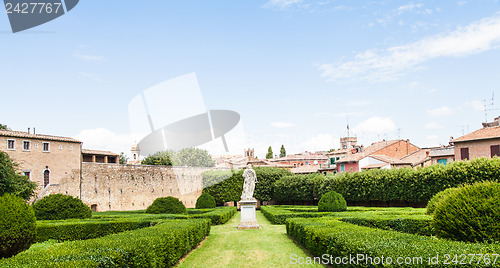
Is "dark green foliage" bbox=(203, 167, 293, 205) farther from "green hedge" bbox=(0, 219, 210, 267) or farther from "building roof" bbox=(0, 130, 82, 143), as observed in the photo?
"green hedge" bbox=(0, 219, 210, 267)

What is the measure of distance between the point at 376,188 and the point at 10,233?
87.1 feet

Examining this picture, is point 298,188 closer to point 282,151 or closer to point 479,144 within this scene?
point 479,144

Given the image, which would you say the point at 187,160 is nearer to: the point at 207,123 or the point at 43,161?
the point at 43,161

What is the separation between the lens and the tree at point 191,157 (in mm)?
68062

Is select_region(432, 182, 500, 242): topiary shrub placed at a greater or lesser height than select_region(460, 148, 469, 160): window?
lesser

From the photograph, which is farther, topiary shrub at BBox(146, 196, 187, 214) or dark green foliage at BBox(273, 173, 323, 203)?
dark green foliage at BBox(273, 173, 323, 203)

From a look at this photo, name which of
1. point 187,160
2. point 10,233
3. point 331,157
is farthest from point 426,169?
point 187,160

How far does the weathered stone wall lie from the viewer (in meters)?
30.7

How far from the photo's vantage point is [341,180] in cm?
3341

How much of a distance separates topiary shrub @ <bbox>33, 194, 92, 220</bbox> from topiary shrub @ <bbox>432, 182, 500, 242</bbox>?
622 inches

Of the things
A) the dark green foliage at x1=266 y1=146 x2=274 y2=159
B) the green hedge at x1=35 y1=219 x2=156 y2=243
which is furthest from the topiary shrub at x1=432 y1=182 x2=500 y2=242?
the dark green foliage at x1=266 y1=146 x2=274 y2=159

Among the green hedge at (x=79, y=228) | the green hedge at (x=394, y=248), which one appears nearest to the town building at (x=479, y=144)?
the green hedge at (x=79, y=228)

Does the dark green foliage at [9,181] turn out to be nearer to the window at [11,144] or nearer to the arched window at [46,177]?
the window at [11,144]

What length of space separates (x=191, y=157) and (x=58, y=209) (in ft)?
168
